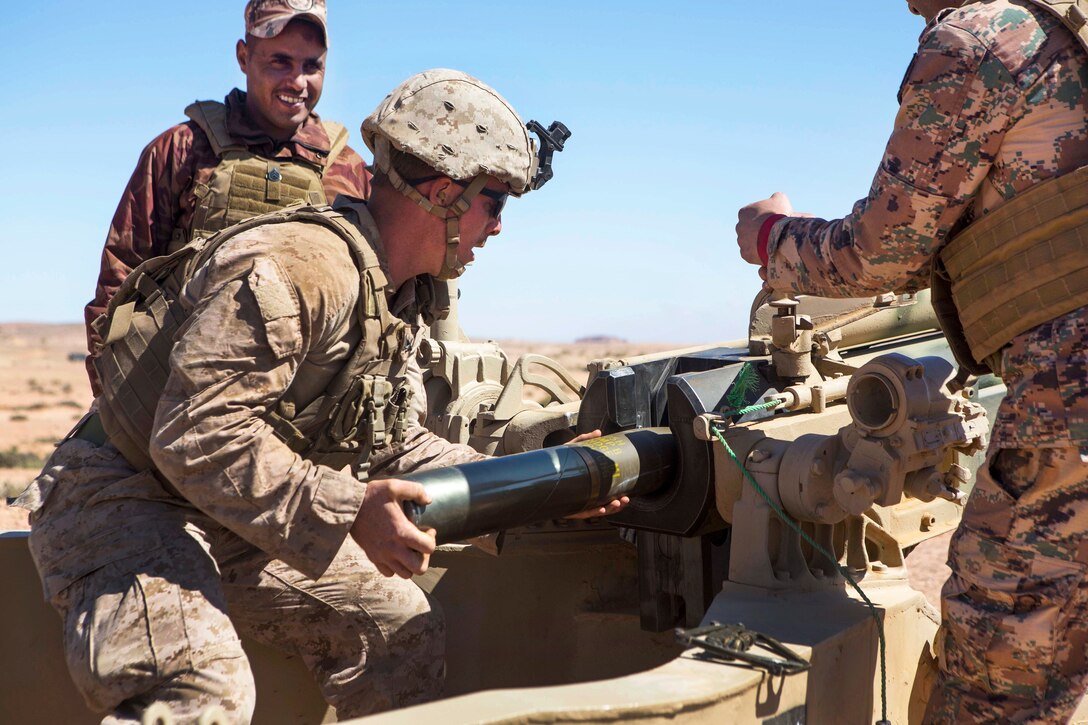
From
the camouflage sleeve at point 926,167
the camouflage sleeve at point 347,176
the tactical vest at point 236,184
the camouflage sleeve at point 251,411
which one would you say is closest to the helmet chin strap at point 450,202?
the camouflage sleeve at point 251,411

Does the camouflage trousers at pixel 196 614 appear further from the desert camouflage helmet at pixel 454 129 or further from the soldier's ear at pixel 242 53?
the soldier's ear at pixel 242 53

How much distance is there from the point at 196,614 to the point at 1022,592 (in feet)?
6.60

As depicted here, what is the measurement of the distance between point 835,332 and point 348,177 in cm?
241

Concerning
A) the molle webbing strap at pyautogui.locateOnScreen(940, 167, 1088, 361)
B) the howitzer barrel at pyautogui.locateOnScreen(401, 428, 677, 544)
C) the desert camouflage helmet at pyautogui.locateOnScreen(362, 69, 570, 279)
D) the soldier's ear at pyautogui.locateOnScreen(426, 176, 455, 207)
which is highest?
the desert camouflage helmet at pyautogui.locateOnScreen(362, 69, 570, 279)

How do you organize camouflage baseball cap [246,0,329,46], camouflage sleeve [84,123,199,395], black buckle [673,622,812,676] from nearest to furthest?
black buckle [673,622,812,676] < camouflage sleeve [84,123,199,395] < camouflage baseball cap [246,0,329,46]

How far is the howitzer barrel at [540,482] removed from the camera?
3.18 metres

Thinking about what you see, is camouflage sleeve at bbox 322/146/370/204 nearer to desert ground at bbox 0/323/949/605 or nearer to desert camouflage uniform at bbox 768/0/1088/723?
desert ground at bbox 0/323/949/605

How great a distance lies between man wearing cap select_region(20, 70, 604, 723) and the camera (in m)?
3.02

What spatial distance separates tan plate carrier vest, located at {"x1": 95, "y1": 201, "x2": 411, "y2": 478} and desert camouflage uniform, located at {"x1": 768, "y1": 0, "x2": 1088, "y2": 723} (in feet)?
4.48

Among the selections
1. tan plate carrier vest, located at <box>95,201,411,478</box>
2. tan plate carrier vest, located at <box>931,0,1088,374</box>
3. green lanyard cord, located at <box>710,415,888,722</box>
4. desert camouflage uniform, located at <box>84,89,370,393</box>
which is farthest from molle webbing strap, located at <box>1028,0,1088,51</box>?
desert camouflage uniform, located at <box>84,89,370,393</box>

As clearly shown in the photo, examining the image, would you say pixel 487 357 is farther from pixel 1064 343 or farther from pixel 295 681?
pixel 1064 343

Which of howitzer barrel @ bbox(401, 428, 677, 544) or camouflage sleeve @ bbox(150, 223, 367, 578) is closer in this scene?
camouflage sleeve @ bbox(150, 223, 367, 578)

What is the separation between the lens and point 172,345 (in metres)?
3.33

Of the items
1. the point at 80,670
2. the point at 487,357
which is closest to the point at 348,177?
the point at 487,357
